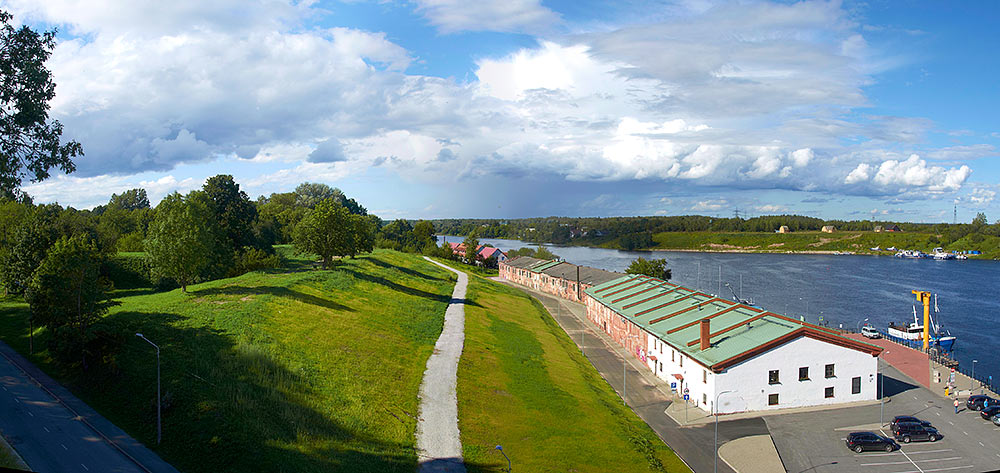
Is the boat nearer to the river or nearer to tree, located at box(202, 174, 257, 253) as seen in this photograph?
the river

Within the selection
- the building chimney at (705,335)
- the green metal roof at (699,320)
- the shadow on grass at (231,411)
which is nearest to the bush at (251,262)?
the shadow on grass at (231,411)

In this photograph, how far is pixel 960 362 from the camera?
6375cm

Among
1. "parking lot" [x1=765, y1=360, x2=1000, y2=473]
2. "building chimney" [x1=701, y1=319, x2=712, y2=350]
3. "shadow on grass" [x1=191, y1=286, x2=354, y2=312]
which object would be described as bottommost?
"parking lot" [x1=765, y1=360, x2=1000, y2=473]

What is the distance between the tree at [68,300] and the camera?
32.8 m

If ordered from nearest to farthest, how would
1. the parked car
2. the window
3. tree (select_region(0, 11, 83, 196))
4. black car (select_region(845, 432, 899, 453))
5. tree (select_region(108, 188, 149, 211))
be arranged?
1. tree (select_region(0, 11, 83, 196))
2. black car (select_region(845, 432, 899, 453))
3. the window
4. the parked car
5. tree (select_region(108, 188, 149, 211))

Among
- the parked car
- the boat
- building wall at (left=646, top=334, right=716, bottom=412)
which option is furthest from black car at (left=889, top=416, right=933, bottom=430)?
the boat

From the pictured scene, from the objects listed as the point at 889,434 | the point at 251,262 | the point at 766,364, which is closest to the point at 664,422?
the point at 766,364

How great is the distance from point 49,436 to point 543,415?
26.6 meters

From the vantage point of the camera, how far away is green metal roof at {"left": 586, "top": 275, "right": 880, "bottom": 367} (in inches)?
1656

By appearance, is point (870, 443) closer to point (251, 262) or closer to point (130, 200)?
point (251, 262)

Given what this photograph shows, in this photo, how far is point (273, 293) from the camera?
50.9m

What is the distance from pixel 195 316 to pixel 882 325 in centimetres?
9138

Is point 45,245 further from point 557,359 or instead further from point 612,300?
point 612,300

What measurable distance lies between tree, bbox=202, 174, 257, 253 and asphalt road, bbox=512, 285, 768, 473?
2038 inches
